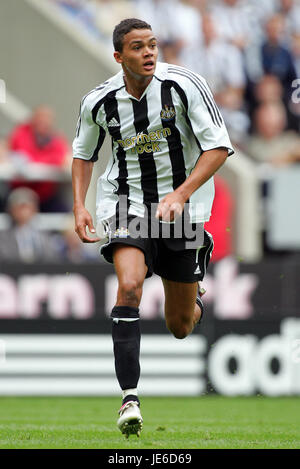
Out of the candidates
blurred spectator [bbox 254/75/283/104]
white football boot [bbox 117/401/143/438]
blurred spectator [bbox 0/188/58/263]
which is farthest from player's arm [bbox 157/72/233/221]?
blurred spectator [bbox 254/75/283/104]

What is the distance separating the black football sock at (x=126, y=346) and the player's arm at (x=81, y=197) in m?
0.49

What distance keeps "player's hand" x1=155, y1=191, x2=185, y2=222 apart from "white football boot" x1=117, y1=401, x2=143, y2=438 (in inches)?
40.3

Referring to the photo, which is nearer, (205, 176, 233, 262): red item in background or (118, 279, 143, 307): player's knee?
(118, 279, 143, 307): player's knee

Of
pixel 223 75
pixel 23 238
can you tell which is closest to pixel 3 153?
pixel 23 238

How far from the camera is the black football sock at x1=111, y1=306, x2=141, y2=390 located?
5859 millimetres

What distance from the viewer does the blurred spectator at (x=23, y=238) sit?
1097 centimetres

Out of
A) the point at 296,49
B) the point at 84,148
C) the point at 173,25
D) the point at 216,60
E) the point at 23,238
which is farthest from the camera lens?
the point at 296,49

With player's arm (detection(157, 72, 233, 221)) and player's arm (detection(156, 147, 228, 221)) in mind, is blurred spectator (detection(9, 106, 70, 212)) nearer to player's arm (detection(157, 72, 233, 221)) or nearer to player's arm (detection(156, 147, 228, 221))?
player's arm (detection(157, 72, 233, 221))

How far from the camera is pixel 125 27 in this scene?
6.12m

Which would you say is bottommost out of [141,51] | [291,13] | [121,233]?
[121,233]

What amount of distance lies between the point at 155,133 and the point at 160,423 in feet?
7.65

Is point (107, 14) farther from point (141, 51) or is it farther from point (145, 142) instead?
point (141, 51)

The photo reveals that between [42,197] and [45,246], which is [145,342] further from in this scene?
[42,197]
